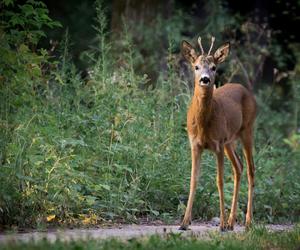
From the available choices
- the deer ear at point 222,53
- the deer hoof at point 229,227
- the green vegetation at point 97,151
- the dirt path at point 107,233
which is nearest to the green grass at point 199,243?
the green vegetation at point 97,151

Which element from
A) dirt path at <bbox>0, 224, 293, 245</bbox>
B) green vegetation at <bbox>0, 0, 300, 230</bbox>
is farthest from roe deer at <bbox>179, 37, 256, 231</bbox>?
green vegetation at <bbox>0, 0, 300, 230</bbox>

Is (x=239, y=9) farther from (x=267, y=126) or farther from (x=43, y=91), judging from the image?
(x=43, y=91)

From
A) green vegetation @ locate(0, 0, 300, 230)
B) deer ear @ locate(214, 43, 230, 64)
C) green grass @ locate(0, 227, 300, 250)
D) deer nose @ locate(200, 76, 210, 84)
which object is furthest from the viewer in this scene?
deer ear @ locate(214, 43, 230, 64)

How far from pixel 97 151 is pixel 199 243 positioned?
330 centimetres

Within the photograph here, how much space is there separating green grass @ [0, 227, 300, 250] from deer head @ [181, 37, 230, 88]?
175 centimetres

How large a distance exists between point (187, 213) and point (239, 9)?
15650 millimetres

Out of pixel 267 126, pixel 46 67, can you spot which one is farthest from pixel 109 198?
pixel 267 126

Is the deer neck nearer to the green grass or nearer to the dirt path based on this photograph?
the dirt path

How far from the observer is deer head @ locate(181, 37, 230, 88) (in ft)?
33.3

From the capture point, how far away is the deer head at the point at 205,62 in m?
10.2

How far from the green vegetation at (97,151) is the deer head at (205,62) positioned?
4.29 ft

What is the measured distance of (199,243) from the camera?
8188mm

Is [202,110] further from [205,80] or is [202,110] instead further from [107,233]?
[107,233]

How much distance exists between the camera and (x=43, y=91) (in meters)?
12.2
